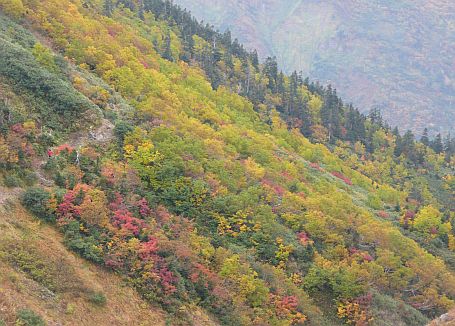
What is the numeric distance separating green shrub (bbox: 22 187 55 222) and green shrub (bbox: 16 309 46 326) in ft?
28.0

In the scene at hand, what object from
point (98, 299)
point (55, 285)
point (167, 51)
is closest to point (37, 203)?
point (55, 285)

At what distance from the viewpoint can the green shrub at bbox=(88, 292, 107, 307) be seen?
23780mm

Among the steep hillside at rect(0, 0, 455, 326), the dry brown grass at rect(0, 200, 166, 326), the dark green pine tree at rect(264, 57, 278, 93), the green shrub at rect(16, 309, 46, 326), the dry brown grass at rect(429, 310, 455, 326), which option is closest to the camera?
the green shrub at rect(16, 309, 46, 326)

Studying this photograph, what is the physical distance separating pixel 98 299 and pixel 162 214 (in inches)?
446

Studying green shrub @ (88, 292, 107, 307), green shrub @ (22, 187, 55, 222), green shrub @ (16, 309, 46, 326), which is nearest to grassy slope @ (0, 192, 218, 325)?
green shrub @ (88, 292, 107, 307)

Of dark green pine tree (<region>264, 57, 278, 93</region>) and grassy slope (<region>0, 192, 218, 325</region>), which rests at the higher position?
dark green pine tree (<region>264, 57, 278, 93</region>)

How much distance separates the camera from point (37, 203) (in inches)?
1088

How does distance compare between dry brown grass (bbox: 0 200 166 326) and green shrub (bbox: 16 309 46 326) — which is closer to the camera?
green shrub (bbox: 16 309 46 326)

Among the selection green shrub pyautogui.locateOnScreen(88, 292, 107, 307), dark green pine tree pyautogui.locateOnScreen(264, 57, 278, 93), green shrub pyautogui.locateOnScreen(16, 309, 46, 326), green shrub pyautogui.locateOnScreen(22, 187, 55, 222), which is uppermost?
dark green pine tree pyautogui.locateOnScreen(264, 57, 278, 93)

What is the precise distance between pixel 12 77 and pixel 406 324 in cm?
3685

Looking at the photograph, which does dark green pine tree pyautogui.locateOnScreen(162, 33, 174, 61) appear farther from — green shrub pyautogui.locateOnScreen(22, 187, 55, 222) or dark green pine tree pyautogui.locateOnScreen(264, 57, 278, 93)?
green shrub pyautogui.locateOnScreen(22, 187, 55, 222)

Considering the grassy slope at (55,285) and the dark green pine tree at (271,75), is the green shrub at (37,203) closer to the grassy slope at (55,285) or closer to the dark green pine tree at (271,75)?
the grassy slope at (55,285)

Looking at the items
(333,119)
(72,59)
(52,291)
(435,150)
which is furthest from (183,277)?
(435,150)

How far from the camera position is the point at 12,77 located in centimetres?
3778
